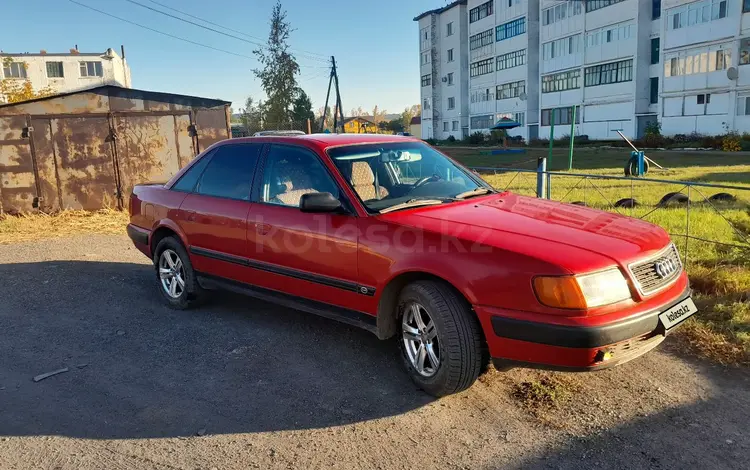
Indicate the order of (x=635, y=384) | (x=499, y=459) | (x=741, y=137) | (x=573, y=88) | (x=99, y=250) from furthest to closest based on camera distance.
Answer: (x=573, y=88)
(x=741, y=137)
(x=99, y=250)
(x=635, y=384)
(x=499, y=459)

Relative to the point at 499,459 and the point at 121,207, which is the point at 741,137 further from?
the point at 499,459

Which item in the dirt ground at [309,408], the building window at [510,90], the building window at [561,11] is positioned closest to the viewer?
the dirt ground at [309,408]

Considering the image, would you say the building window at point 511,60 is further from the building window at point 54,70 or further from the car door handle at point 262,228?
the car door handle at point 262,228

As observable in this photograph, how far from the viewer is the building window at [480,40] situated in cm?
5888

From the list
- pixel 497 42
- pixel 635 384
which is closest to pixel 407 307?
pixel 635 384

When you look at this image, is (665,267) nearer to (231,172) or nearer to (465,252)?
(465,252)

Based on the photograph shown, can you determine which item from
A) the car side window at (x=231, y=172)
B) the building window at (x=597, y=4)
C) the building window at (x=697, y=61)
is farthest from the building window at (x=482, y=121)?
the car side window at (x=231, y=172)

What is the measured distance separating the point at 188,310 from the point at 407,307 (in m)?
2.83

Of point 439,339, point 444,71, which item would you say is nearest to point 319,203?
point 439,339

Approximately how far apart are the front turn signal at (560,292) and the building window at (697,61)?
123ft

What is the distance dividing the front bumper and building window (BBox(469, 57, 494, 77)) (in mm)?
58895

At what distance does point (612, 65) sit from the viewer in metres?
43.0

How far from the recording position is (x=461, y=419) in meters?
3.54

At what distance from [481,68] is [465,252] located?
61.1m
